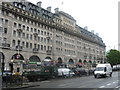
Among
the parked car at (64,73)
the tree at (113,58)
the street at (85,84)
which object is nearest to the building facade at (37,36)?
the parked car at (64,73)

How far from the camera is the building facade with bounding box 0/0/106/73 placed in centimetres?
5122

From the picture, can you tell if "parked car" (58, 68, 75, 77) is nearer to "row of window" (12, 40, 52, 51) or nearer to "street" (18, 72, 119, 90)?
"street" (18, 72, 119, 90)

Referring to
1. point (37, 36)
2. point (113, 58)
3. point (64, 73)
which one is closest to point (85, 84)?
point (64, 73)

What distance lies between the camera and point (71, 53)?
8281 cm

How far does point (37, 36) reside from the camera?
62625mm

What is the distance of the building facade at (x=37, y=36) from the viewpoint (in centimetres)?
5122

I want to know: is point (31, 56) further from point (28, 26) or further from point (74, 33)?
point (74, 33)

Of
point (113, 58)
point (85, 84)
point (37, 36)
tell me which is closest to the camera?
point (85, 84)

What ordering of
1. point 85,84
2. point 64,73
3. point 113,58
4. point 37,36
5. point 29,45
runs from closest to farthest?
point 85,84, point 64,73, point 29,45, point 37,36, point 113,58

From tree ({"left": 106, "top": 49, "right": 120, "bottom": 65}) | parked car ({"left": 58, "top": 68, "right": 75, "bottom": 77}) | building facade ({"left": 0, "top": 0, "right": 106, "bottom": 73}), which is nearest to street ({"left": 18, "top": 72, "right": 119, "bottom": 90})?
parked car ({"left": 58, "top": 68, "right": 75, "bottom": 77})

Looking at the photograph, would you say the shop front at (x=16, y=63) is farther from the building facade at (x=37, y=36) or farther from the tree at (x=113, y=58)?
the tree at (x=113, y=58)

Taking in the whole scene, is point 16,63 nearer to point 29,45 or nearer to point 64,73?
point 29,45

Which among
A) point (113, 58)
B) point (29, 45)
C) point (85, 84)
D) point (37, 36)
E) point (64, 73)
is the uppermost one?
point (37, 36)

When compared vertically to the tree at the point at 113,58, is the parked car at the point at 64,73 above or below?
below
